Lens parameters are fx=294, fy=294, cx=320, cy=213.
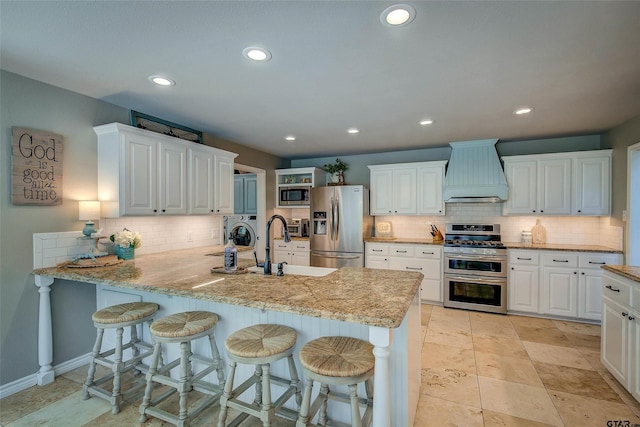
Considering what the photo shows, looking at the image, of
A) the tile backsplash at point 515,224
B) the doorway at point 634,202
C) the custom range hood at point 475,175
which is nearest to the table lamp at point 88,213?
the tile backsplash at point 515,224

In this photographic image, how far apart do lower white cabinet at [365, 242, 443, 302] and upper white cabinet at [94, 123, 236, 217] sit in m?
2.48

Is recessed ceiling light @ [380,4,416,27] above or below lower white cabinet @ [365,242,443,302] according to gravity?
above

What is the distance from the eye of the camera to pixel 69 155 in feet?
8.41

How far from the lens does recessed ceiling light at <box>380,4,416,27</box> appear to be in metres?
1.50

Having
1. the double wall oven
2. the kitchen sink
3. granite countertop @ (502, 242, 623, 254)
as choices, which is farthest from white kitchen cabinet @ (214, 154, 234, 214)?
granite countertop @ (502, 242, 623, 254)

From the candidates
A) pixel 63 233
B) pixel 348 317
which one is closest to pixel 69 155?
pixel 63 233

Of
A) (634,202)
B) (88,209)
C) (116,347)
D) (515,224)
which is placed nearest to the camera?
(116,347)

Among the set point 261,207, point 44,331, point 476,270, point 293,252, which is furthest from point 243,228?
point 476,270

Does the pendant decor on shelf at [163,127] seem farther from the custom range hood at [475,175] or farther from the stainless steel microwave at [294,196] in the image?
the custom range hood at [475,175]

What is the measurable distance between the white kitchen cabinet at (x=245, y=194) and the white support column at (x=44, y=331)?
10.4ft

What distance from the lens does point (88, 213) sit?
2.61 meters

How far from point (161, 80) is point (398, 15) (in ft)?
6.06

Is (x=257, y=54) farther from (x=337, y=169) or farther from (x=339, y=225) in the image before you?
(x=337, y=169)

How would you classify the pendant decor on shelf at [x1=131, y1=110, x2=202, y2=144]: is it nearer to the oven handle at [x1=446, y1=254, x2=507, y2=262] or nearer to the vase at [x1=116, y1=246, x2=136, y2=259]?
the vase at [x1=116, y1=246, x2=136, y2=259]
